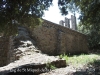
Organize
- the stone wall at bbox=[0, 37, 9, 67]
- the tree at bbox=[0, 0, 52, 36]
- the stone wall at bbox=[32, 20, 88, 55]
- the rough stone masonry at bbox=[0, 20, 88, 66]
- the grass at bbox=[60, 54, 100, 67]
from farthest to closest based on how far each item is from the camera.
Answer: the stone wall at bbox=[32, 20, 88, 55]
the rough stone masonry at bbox=[0, 20, 88, 66]
the stone wall at bbox=[0, 37, 9, 67]
the grass at bbox=[60, 54, 100, 67]
the tree at bbox=[0, 0, 52, 36]

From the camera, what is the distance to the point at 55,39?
14227 mm

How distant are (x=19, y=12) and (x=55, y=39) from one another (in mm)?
7180

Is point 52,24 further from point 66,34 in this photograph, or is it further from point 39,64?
point 39,64

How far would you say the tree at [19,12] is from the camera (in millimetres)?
6945

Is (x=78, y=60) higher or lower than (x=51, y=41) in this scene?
lower

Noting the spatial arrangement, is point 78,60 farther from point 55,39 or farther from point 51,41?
point 55,39

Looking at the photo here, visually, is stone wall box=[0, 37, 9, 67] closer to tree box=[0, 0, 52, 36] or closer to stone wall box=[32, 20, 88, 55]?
stone wall box=[32, 20, 88, 55]

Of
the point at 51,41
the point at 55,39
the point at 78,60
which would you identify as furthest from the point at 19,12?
the point at 55,39

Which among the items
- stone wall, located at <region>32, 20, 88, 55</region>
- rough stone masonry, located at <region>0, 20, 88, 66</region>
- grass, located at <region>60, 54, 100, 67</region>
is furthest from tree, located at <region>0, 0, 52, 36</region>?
stone wall, located at <region>32, 20, 88, 55</region>

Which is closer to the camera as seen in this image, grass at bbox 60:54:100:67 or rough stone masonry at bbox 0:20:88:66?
grass at bbox 60:54:100:67

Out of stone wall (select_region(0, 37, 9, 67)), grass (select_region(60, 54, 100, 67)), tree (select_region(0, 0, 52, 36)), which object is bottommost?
grass (select_region(60, 54, 100, 67))

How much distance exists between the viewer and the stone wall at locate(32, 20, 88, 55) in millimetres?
12812

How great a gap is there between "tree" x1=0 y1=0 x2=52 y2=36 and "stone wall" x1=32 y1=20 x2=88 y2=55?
458cm

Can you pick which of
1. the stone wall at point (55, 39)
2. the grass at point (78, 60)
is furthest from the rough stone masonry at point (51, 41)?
the grass at point (78, 60)
